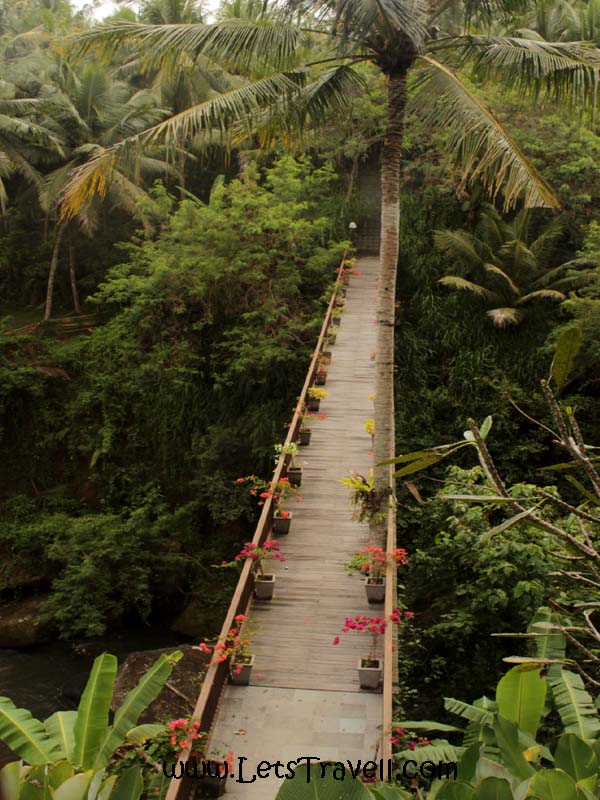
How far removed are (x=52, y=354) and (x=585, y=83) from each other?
526 inches

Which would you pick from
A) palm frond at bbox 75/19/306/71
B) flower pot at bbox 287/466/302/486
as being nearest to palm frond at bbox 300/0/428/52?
palm frond at bbox 75/19/306/71

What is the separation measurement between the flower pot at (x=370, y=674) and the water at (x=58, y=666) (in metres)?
6.26

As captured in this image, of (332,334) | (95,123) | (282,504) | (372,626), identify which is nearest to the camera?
(372,626)

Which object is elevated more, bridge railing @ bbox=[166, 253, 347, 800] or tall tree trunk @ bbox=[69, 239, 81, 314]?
tall tree trunk @ bbox=[69, 239, 81, 314]

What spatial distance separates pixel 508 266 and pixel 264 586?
9.27m

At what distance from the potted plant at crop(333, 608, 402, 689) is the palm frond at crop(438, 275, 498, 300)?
8171mm

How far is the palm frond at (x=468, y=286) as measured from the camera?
13867 mm

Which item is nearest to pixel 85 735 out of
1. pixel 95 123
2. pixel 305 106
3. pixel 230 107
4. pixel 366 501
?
pixel 366 501

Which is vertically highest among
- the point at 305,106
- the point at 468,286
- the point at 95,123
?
the point at 95,123

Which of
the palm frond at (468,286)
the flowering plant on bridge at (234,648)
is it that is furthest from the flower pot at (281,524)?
the palm frond at (468,286)

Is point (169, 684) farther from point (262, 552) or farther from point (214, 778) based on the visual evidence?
point (214, 778)

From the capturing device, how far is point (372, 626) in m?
6.77

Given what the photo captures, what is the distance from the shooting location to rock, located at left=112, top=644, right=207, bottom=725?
10367 millimetres

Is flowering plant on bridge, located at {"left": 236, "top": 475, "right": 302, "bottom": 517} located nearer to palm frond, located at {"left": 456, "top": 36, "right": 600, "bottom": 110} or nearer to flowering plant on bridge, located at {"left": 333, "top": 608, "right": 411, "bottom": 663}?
flowering plant on bridge, located at {"left": 333, "top": 608, "right": 411, "bottom": 663}
